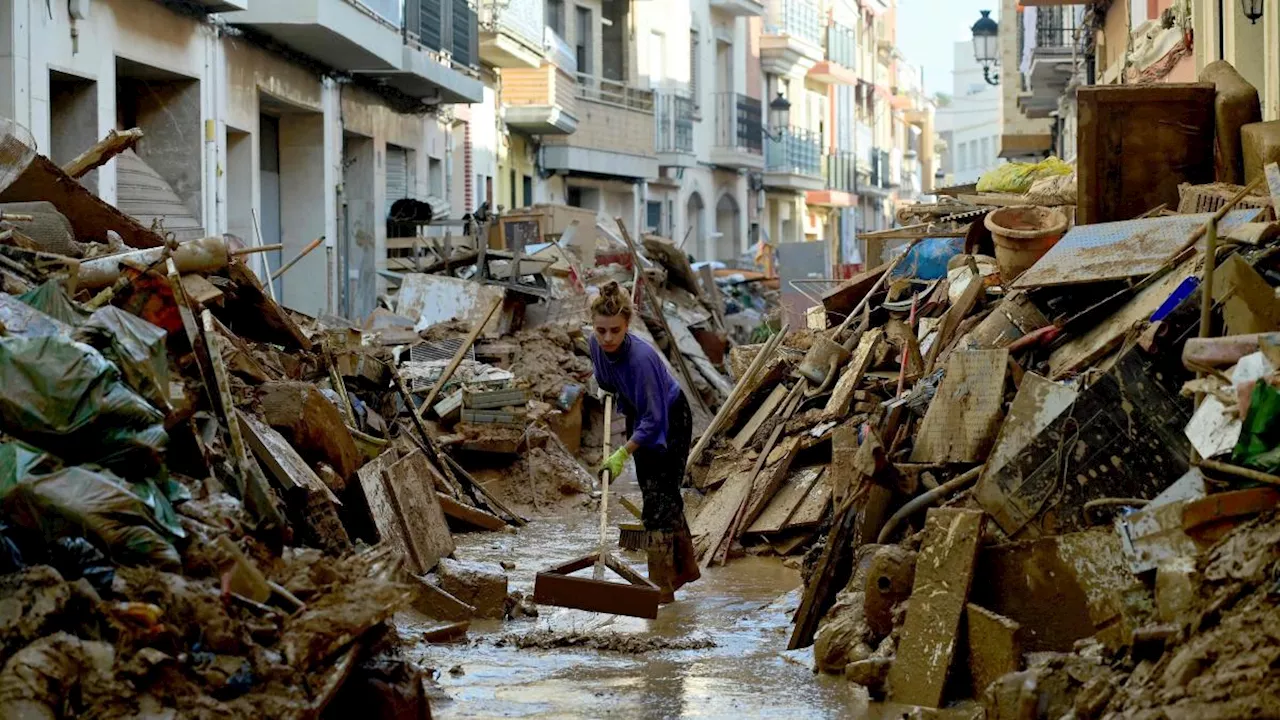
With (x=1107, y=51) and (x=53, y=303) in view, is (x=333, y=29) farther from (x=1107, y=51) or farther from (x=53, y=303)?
(x=1107, y=51)

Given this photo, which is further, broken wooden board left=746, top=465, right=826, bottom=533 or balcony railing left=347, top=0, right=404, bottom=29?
balcony railing left=347, top=0, right=404, bottom=29

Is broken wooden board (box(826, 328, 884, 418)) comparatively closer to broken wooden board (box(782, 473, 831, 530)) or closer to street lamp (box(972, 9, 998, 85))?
broken wooden board (box(782, 473, 831, 530))

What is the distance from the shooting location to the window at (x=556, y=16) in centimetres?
3475

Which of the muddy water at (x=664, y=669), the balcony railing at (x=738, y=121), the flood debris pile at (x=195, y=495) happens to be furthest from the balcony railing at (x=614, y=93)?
the muddy water at (x=664, y=669)

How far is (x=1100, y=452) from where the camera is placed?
6859 mm

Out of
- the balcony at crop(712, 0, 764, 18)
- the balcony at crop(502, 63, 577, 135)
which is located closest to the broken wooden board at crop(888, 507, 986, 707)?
the balcony at crop(502, 63, 577, 135)

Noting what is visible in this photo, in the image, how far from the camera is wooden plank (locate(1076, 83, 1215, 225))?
11.0 meters

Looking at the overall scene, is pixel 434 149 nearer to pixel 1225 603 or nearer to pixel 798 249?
pixel 798 249

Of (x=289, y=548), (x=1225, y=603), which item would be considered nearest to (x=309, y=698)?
(x=289, y=548)

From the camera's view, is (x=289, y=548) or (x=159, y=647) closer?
(x=159, y=647)

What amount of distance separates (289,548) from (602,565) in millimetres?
1769

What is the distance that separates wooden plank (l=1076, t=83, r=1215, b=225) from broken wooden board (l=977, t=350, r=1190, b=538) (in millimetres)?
4291

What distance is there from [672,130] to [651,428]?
3230 cm

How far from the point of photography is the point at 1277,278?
7.00 meters
